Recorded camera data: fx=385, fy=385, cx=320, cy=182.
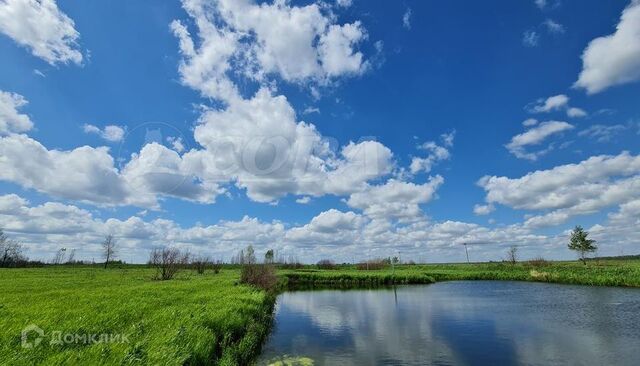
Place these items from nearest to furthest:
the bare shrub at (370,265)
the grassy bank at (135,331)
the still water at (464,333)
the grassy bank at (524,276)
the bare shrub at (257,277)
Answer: the grassy bank at (135,331), the still water at (464,333), the bare shrub at (257,277), the grassy bank at (524,276), the bare shrub at (370,265)

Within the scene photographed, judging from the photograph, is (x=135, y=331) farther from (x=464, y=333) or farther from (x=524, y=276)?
(x=524, y=276)

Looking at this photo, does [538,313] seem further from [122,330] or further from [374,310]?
[122,330]

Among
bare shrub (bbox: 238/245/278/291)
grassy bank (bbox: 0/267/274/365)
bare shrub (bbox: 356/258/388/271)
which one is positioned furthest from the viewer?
bare shrub (bbox: 356/258/388/271)

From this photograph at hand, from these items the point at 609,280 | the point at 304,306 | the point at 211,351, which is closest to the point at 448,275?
the point at 609,280

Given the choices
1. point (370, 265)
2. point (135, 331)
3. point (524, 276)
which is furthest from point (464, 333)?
point (370, 265)

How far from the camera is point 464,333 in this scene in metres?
28.3

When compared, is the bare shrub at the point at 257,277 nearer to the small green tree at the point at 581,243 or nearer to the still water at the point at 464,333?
the still water at the point at 464,333

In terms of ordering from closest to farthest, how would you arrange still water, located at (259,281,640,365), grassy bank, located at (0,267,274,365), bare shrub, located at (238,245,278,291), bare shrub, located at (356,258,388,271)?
grassy bank, located at (0,267,274,365) < still water, located at (259,281,640,365) < bare shrub, located at (238,245,278,291) < bare shrub, located at (356,258,388,271)

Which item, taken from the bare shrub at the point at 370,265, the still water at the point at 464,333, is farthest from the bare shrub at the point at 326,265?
the still water at the point at 464,333

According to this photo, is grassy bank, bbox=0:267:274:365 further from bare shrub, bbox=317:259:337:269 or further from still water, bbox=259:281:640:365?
bare shrub, bbox=317:259:337:269

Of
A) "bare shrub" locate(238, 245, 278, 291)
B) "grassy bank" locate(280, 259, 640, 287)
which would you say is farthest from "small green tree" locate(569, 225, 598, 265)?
"bare shrub" locate(238, 245, 278, 291)

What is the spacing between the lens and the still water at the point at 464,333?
21312mm

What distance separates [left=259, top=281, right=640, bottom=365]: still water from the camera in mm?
21312

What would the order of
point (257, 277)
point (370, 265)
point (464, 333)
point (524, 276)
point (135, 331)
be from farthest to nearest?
1. point (370, 265)
2. point (524, 276)
3. point (257, 277)
4. point (464, 333)
5. point (135, 331)
